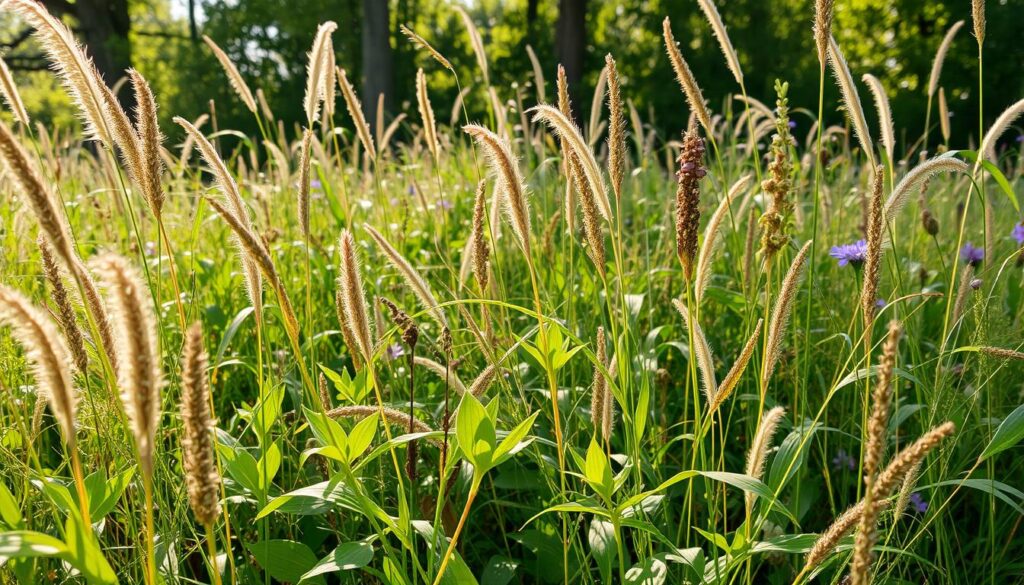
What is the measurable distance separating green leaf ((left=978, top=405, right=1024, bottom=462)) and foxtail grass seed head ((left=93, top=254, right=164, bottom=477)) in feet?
3.64

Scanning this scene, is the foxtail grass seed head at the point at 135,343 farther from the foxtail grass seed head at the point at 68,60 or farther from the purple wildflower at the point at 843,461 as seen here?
the purple wildflower at the point at 843,461

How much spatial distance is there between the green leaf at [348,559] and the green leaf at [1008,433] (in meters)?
0.91

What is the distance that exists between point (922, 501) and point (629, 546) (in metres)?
0.75

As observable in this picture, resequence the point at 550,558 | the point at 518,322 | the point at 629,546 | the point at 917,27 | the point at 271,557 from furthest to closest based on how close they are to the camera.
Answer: the point at 917,27 → the point at 518,322 → the point at 629,546 → the point at 550,558 → the point at 271,557

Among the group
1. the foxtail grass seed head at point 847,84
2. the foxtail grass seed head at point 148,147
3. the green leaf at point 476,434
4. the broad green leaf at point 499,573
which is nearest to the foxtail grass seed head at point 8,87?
the foxtail grass seed head at point 148,147

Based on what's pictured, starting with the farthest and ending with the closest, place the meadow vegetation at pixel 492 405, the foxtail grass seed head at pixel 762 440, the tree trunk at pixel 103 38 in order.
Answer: the tree trunk at pixel 103 38 < the foxtail grass seed head at pixel 762 440 < the meadow vegetation at pixel 492 405

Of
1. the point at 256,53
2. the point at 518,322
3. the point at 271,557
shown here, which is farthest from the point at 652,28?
the point at 271,557

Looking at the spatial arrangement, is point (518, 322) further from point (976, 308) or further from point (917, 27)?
point (917, 27)

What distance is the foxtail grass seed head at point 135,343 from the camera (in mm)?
570

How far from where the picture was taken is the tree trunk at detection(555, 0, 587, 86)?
15172 mm

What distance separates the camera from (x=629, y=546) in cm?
171

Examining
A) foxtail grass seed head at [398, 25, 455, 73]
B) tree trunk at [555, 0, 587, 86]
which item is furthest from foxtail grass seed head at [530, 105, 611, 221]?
tree trunk at [555, 0, 587, 86]

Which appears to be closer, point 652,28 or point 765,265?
point 765,265

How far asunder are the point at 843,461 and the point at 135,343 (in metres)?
1.52
